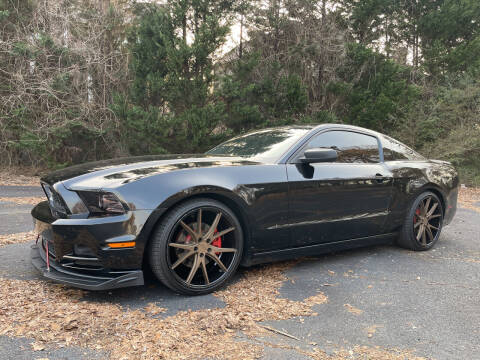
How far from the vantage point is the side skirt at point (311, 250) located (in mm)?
3086

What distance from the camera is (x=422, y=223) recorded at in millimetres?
4262

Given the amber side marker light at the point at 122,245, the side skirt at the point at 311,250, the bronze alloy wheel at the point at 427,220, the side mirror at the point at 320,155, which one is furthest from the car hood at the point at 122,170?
the bronze alloy wheel at the point at 427,220

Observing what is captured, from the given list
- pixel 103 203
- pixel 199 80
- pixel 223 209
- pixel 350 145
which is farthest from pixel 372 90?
pixel 103 203

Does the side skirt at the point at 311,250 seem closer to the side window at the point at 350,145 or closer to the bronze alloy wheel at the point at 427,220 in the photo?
the bronze alloy wheel at the point at 427,220

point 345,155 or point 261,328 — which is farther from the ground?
point 345,155

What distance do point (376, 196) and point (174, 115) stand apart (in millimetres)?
7075

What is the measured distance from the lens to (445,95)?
1301 cm

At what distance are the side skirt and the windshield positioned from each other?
0.84 m

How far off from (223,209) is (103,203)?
0.89 metres

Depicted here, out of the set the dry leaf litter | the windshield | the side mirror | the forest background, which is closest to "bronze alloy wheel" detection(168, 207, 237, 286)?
the dry leaf litter

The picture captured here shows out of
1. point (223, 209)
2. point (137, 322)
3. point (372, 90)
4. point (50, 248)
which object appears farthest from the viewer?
point (372, 90)

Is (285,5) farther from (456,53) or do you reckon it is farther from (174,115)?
(456,53)

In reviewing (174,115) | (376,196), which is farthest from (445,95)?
(376,196)

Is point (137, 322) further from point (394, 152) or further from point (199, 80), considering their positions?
point (199, 80)
